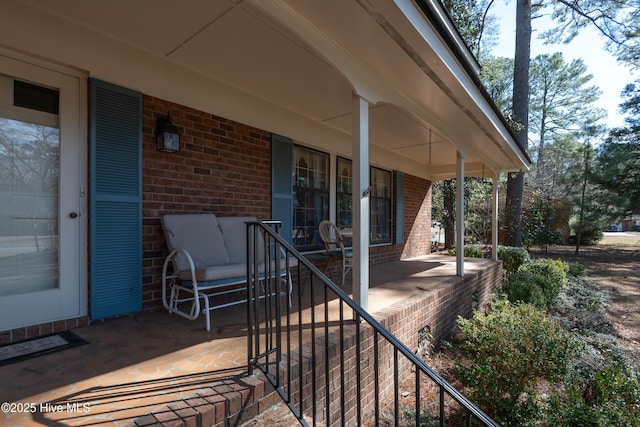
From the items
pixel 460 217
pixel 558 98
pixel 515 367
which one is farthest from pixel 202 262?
pixel 558 98

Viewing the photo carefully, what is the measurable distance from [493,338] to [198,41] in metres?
3.57

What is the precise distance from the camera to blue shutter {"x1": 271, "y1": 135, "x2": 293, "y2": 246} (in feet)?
13.3

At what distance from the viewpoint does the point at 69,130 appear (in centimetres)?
247

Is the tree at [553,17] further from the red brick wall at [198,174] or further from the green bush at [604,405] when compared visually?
the red brick wall at [198,174]

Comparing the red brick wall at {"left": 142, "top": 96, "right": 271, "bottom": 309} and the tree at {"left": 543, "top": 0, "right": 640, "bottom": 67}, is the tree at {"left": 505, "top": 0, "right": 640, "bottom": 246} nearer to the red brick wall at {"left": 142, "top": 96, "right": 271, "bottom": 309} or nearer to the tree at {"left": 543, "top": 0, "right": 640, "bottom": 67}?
the tree at {"left": 543, "top": 0, "right": 640, "bottom": 67}

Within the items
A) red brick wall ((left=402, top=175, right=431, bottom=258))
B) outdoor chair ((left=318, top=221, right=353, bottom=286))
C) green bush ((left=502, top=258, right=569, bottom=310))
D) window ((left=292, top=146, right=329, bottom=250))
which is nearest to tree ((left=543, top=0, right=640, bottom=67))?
red brick wall ((left=402, top=175, right=431, bottom=258))

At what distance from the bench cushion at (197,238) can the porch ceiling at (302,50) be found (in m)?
1.22

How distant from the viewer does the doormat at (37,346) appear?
195cm

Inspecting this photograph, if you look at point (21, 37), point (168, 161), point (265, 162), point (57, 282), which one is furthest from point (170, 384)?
point (265, 162)

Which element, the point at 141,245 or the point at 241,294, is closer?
the point at 141,245

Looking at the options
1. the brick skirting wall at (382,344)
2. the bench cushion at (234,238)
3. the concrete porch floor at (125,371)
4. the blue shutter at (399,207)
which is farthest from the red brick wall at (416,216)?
the concrete porch floor at (125,371)


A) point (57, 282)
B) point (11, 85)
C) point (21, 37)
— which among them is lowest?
point (57, 282)

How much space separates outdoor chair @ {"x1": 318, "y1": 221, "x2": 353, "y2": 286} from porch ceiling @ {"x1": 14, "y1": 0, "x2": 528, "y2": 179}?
5.03 ft

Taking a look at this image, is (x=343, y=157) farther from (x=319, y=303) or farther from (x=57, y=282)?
(x=57, y=282)
